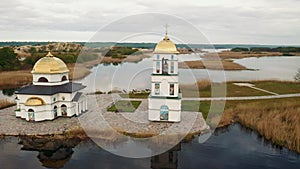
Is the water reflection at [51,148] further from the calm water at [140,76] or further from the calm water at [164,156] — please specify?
the calm water at [140,76]

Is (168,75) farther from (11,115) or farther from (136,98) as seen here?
(11,115)

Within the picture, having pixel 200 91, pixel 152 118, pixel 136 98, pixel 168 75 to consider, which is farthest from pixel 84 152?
pixel 200 91

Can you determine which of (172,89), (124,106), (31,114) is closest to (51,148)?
(31,114)

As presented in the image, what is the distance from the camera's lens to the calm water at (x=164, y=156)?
1330 centimetres

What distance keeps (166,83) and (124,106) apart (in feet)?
21.1

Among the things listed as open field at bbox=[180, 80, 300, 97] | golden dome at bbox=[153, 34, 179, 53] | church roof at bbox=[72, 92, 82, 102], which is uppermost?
golden dome at bbox=[153, 34, 179, 53]

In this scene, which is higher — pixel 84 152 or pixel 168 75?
pixel 168 75

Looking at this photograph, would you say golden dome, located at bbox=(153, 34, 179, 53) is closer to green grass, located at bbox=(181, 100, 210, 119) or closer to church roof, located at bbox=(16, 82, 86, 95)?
green grass, located at bbox=(181, 100, 210, 119)

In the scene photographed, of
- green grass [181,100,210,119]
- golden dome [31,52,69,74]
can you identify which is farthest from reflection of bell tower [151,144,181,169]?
golden dome [31,52,69,74]

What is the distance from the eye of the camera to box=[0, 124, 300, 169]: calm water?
43.6 ft

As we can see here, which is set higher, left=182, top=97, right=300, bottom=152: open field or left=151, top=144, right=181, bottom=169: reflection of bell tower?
left=182, top=97, right=300, bottom=152: open field

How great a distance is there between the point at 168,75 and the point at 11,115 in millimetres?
11508

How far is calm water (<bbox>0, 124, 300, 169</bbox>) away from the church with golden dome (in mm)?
2900

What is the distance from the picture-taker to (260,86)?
34312 mm
